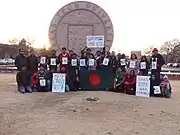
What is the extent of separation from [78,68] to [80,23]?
390cm

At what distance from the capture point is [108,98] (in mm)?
11797

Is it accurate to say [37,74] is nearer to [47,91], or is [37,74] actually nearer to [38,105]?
[47,91]

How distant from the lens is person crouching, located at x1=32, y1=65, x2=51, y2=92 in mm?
13735

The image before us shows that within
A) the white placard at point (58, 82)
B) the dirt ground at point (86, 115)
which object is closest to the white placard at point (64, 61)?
the white placard at point (58, 82)

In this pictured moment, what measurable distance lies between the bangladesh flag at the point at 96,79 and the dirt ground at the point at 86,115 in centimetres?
191

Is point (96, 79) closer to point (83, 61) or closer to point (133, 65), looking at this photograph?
point (83, 61)

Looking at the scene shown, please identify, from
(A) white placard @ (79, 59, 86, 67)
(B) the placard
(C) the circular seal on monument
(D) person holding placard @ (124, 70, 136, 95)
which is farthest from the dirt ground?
(C) the circular seal on monument

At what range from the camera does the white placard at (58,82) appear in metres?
13.7

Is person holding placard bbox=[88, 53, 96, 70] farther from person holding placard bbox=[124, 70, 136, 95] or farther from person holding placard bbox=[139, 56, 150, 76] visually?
person holding placard bbox=[139, 56, 150, 76]

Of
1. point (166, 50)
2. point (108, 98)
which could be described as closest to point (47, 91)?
point (108, 98)

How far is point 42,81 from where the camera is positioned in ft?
45.0

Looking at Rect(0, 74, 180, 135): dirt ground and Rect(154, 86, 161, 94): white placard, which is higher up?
Rect(154, 86, 161, 94): white placard

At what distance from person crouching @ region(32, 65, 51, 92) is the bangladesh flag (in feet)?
4.41

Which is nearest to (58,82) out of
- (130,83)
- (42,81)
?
(42,81)
